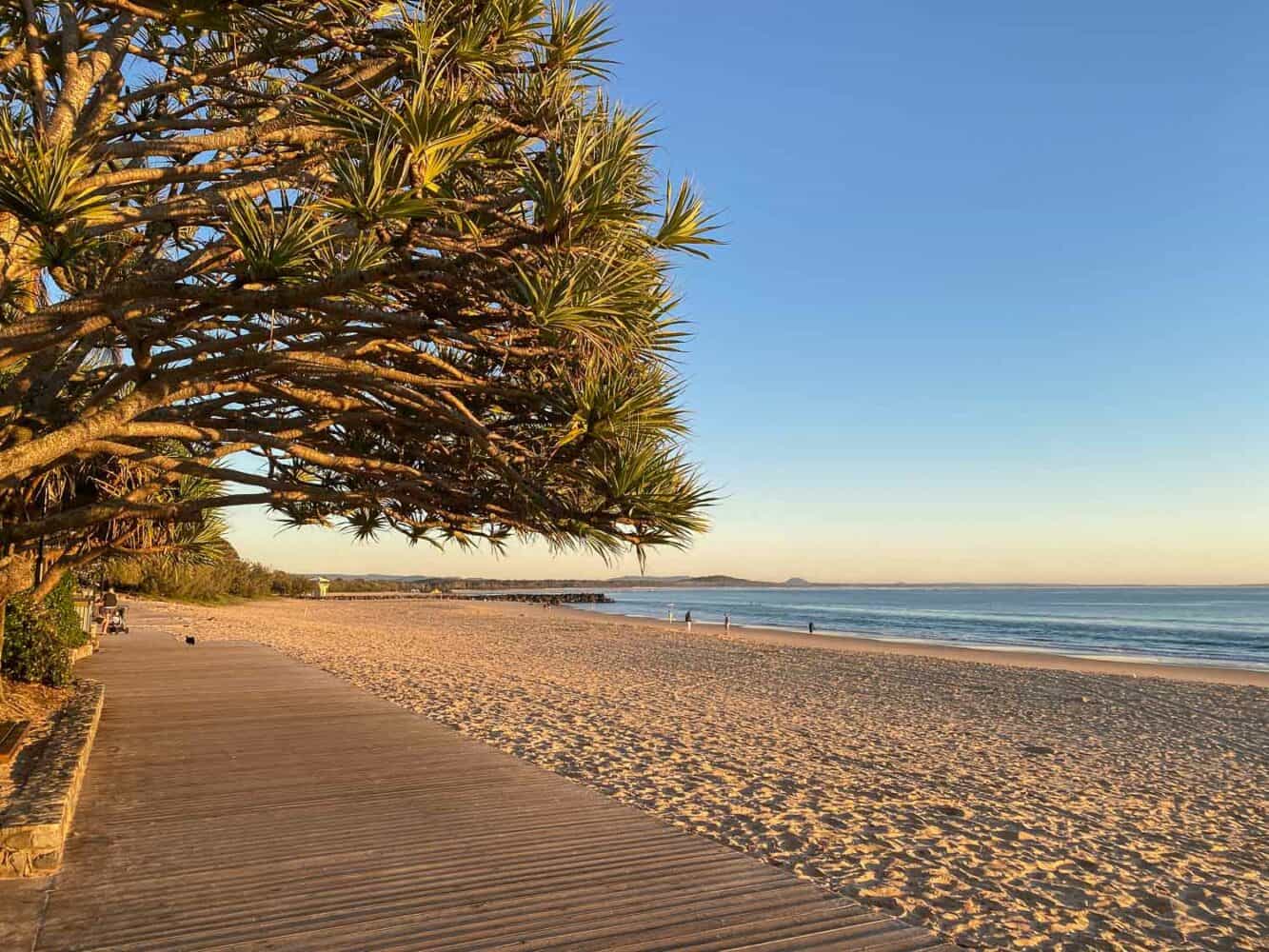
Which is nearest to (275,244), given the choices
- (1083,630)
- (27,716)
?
(27,716)

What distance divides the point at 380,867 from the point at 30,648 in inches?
274

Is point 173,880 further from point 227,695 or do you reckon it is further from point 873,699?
point 873,699

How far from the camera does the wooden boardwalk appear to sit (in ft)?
12.6

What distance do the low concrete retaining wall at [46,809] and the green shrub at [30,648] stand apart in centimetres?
286

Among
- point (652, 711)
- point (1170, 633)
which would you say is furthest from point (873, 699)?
point (1170, 633)

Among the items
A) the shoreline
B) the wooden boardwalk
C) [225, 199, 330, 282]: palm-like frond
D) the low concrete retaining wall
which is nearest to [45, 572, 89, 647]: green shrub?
the wooden boardwalk

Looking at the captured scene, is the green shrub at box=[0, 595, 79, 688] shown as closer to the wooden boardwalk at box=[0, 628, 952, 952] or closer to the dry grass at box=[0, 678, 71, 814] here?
the dry grass at box=[0, 678, 71, 814]

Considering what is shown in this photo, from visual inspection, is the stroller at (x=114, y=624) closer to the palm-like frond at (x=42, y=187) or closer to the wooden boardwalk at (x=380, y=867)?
the wooden boardwalk at (x=380, y=867)

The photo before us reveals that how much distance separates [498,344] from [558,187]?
39.8 inches

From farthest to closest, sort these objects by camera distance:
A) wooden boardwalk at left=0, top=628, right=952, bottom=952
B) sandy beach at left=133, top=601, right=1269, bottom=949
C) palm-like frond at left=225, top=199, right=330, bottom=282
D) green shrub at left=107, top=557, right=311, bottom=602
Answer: green shrub at left=107, top=557, right=311, bottom=602
sandy beach at left=133, top=601, right=1269, bottom=949
palm-like frond at left=225, top=199, right=330, bottom=282
wooden boardwalk at left=0, top=628, right=952, bottom=952

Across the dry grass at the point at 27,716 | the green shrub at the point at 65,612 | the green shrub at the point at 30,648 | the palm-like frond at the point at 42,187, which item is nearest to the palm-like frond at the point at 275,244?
the palm-like frond at the point at 42,187

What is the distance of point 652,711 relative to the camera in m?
12.8

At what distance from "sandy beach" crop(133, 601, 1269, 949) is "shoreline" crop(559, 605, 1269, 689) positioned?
1366 mm

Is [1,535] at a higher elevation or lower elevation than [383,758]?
higher
